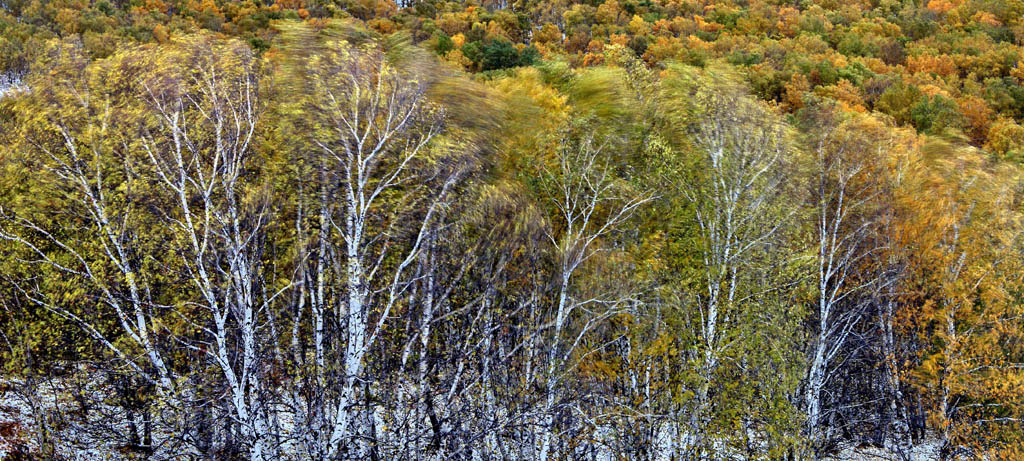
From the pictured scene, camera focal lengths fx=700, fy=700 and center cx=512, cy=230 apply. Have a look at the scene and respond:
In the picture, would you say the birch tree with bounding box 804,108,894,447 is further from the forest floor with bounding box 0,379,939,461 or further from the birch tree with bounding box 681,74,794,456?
the forest floor with bounding box 0,379,939,461

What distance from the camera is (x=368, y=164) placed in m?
14.6

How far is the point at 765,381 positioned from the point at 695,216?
14.2ft

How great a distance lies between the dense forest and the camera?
Answer: 13961 millimetres

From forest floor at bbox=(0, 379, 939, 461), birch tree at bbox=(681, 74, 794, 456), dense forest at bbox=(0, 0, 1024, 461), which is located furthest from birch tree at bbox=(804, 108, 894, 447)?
forest floor at bbox=(0, 379, 939, 461)

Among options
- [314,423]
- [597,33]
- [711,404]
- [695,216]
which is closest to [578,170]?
[695,216]

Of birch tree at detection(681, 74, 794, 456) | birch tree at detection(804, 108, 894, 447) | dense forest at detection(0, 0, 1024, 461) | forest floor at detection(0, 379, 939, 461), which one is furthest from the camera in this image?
birch tree at detection(804, 108, 894, 447)

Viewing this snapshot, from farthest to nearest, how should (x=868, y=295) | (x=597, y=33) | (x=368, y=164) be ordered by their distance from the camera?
1. (x=597, y=33)
2. (x=868, y=295)
3. (x=368, y=164)

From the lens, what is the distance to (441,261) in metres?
16.1

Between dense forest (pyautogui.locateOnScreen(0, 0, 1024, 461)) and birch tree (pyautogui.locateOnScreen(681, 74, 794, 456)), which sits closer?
dense forest (pyautogui.locateOnScreen(0, 0, 1024, 461))

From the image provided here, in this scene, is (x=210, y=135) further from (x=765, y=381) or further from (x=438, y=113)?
(x=765, y=381)

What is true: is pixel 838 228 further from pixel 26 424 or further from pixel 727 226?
pixel 26 424

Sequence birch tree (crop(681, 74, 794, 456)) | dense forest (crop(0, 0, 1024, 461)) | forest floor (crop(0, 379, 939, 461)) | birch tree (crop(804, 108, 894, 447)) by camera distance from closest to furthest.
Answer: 1. dense forest (crop(0, 0, 1024, 461))
2. forest floor (crop(0, 379, 939, 461))
3. birch tree (crop(681, 74, 794, 456))
4. birch tree (crop(804, 108, 894, 447))

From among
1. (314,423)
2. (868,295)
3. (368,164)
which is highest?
(368,164)

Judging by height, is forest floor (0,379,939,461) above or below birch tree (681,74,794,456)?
below
